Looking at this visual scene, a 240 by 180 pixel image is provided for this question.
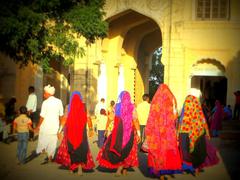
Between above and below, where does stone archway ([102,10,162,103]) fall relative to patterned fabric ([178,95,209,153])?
above

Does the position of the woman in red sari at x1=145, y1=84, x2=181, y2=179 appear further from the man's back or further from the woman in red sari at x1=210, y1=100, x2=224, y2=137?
the woman in red sari at x1=210, y1=100, x2=224, y2=137

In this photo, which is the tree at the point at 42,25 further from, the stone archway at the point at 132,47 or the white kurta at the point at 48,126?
the stone archway at the point at 132,47

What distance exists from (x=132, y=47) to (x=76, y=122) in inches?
662

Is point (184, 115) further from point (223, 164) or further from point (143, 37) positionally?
point (143, 37)

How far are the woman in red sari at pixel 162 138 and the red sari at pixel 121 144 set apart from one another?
35 centimetres

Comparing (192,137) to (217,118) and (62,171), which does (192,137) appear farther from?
(217,118)

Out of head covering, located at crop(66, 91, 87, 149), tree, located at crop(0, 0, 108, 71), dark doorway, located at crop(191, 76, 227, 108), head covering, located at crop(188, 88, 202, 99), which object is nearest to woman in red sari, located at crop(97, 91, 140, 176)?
head covering, located at crop(66, 91, 87, 149)

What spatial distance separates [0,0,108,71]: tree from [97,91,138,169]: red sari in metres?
2.83

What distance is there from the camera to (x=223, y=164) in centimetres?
1020

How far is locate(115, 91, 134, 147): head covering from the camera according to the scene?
8383 millimetres

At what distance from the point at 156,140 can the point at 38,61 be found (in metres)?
5.11

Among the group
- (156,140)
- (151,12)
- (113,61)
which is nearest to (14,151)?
(156,140)

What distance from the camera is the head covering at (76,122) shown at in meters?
8.35

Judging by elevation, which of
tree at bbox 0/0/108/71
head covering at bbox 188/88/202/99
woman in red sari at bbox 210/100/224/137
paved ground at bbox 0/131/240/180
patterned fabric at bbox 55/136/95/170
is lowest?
paved ground at bbox 0/131/240/180
